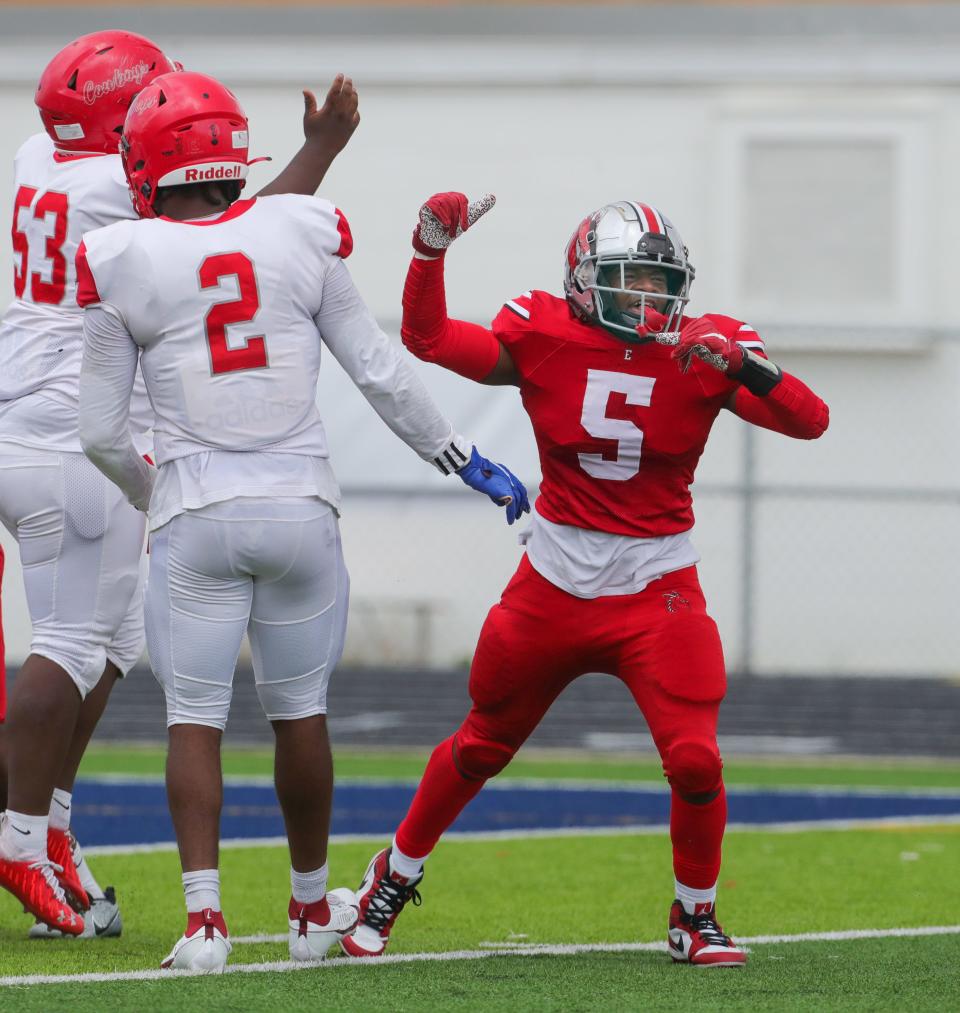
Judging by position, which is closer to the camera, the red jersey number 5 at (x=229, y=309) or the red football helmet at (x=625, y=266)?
the red jersey number 5 at (x=229, y=309)

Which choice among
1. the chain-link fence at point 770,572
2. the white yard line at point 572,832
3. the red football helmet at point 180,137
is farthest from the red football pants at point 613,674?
the chain-link fence at point 770,572

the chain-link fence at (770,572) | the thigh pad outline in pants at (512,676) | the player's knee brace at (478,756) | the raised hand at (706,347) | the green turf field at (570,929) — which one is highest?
the raised hand at (706,347)

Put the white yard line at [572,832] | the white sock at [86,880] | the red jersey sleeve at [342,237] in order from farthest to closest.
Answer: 1. the white yard line at [572,832]
2. the white sock at [86,880]
3. the red jersey sleeve at [342,237]

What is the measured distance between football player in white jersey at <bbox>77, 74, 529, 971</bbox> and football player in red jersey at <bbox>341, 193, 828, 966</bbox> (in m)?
0.44

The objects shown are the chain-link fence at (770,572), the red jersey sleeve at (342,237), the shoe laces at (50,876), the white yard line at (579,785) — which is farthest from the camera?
the chain-link fence at (770,572)

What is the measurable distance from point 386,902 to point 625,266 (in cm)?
166

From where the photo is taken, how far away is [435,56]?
14.3 meters

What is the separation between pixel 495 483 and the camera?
14.6 feet

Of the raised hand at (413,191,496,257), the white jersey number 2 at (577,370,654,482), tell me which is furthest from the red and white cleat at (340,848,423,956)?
the raised hand at (413,191,496,257)

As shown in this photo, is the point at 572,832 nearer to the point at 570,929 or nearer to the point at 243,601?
the point at 570,929

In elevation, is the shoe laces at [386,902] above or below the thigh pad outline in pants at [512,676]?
below

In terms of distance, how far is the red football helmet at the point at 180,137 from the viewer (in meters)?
4.20

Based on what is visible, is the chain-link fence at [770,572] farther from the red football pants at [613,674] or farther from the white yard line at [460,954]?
the red football pants at [613,674]

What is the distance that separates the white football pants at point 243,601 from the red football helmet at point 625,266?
87 centimetres
